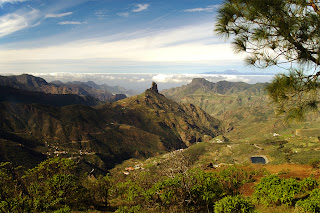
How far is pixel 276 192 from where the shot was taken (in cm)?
1706

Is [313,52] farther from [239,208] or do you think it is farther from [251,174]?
[251,174]

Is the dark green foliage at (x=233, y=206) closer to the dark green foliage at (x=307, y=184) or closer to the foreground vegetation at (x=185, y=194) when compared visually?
the foreground vegetation at (x=185, y=194)

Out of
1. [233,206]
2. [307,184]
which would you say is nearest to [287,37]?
[233,206]

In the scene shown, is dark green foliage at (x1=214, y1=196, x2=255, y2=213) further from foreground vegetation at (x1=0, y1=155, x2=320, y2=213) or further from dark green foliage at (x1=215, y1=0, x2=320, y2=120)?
dark green foliage at (x1=215, y1=0, x2=320, y2=120)

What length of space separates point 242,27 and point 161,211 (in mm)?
16920

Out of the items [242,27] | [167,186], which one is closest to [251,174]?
[167,186]

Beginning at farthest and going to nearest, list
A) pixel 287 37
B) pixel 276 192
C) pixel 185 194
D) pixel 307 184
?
pixel 307 184
pixel 185 194
pixel 276 192
pixel 287 37

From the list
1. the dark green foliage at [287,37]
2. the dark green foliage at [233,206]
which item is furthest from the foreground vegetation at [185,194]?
the dark green foliage at [287,37]

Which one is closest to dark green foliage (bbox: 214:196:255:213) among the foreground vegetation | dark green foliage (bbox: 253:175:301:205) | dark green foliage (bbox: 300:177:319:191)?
the foreground vegetation

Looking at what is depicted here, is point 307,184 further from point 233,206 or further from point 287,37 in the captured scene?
point 287,37

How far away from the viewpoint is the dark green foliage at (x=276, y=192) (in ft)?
54.3

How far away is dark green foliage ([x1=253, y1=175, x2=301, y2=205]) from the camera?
54.3 ft

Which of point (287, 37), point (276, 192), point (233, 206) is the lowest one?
point (276, 192)

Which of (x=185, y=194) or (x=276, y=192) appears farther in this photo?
(x=185, y=194)
